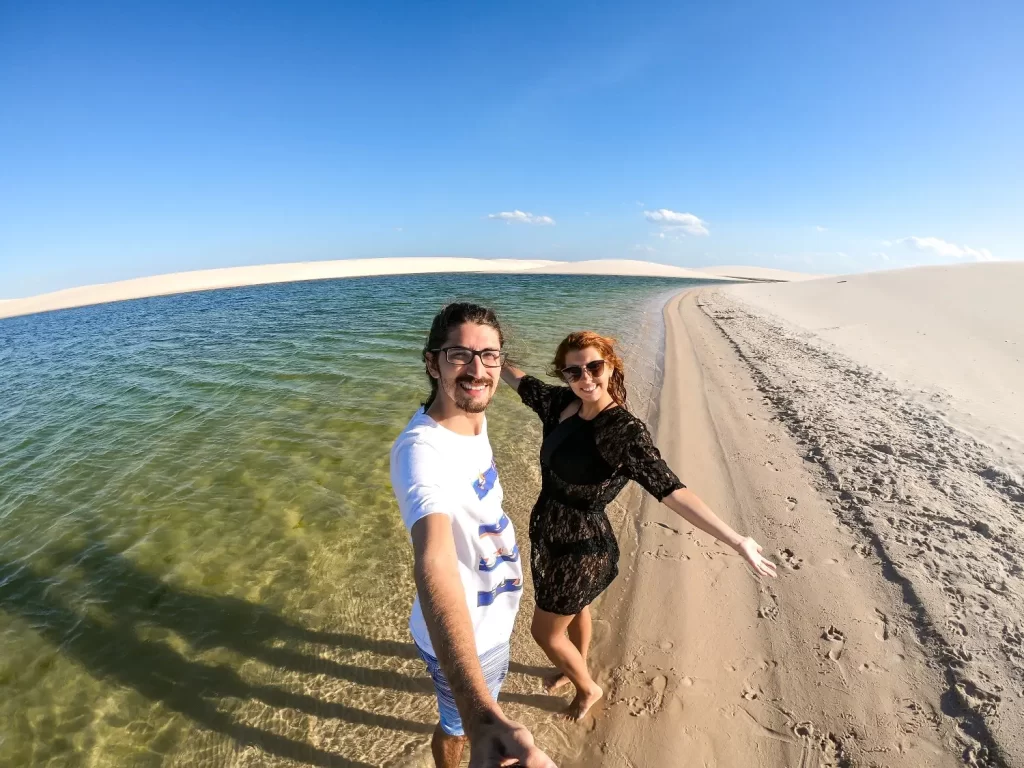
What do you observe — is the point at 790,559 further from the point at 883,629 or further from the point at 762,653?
the point at 762,653

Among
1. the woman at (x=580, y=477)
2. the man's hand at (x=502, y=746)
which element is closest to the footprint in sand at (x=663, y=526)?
the woman at (x=580, y=477)

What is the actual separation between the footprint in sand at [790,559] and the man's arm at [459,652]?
372 centimetres

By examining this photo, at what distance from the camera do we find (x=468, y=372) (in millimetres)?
1893

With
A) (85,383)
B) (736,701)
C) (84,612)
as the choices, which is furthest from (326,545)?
(85,383)

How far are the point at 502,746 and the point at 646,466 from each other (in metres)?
1.33

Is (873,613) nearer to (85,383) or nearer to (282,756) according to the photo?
(282,756)

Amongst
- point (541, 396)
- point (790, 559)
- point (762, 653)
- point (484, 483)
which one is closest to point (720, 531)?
point (484, 483)

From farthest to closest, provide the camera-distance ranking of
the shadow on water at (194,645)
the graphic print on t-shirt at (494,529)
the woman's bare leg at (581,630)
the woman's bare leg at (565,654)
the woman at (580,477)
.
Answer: the shadow on water at (194,645)
the woman's bare leg at (581,630)
the woman's bare leg at (565,654)
the woman at (580,477)
the graphic print on t-shirt at (494,529)

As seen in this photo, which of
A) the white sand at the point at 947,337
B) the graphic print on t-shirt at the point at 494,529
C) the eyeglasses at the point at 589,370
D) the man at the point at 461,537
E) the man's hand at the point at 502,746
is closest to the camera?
the man's hand at the point at 502,746

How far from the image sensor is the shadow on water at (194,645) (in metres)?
3.04

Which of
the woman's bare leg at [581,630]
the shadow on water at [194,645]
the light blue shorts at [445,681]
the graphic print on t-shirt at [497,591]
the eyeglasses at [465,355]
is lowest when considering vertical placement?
the shadow on water at [194,645]

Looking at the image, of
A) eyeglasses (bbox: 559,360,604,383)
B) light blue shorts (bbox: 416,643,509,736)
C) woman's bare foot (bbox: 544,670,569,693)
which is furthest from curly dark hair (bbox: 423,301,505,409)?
woman's bare foot (bbox: 544,670,569,693)

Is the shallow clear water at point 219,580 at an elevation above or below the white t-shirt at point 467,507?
below

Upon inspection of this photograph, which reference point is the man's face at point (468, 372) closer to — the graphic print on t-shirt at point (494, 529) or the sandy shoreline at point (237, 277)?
the graphic print on t-shirt at point (494, 529)
